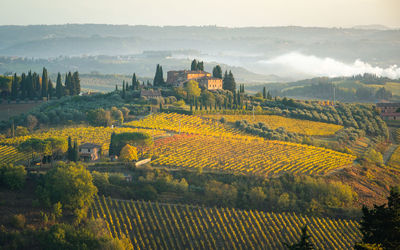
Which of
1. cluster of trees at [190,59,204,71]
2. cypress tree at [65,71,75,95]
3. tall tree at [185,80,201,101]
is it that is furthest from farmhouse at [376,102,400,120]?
cypress tree at [65,71,75,95]

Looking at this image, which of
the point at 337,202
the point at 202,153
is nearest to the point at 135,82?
the point at 202,153

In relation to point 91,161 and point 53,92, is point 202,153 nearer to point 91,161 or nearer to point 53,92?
point 91,161

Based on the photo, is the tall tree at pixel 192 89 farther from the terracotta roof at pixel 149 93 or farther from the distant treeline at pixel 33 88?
the distant treeline at pixel 33 88

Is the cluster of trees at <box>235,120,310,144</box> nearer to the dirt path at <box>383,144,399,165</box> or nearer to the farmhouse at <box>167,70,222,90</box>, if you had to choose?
the dirt path at <box>383,144,399,165</box>

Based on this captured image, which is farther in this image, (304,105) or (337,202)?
(304,105)

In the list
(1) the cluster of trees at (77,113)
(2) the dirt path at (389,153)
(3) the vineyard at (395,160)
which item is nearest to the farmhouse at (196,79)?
(1) the cluster of trees at (77,113)

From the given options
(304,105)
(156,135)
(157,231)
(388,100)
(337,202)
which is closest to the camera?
(157,231)

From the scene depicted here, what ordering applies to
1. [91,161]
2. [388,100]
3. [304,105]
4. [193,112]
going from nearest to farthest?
[91,161]
[193,112]
[304,105]
[388,100]
